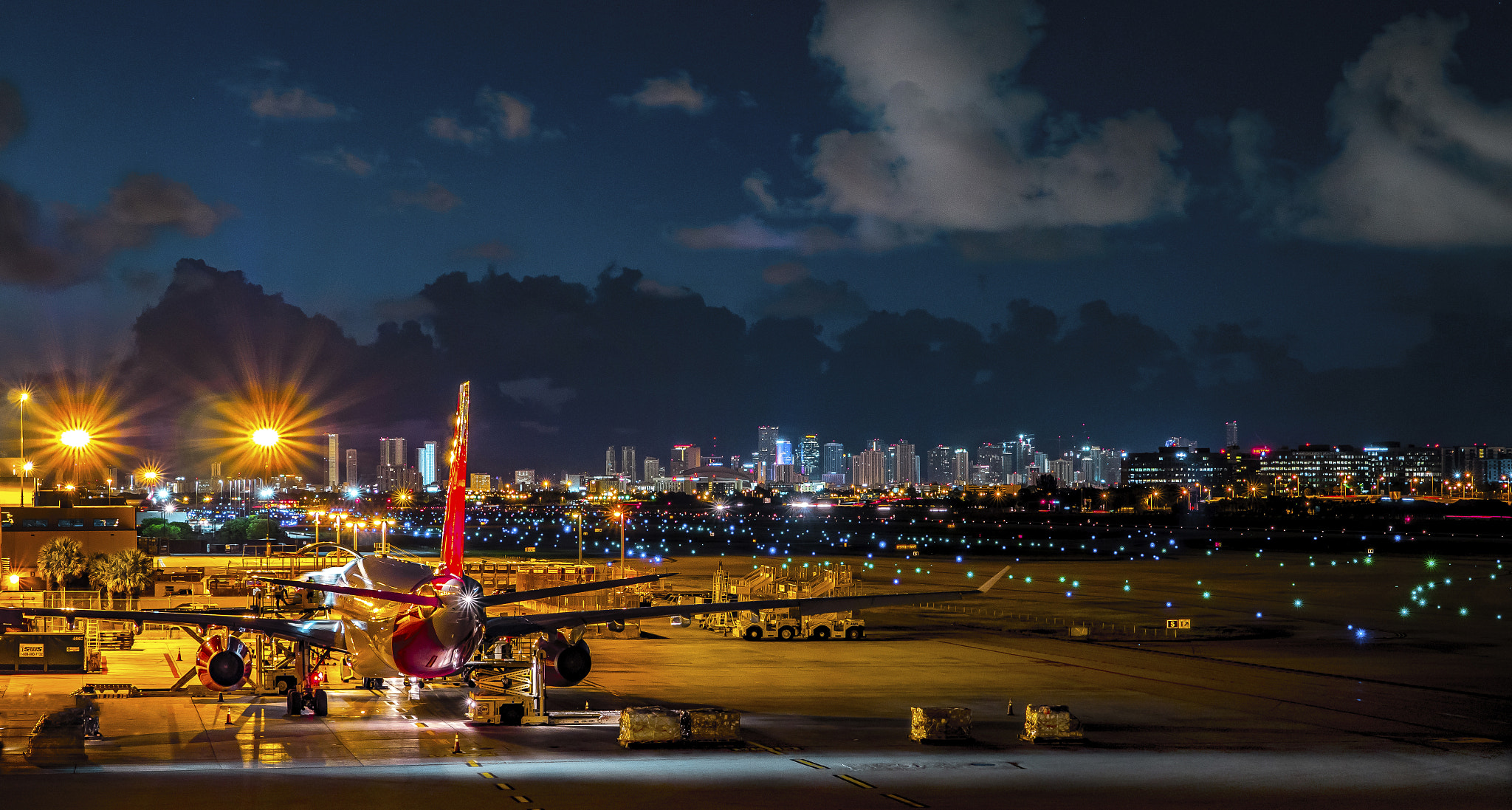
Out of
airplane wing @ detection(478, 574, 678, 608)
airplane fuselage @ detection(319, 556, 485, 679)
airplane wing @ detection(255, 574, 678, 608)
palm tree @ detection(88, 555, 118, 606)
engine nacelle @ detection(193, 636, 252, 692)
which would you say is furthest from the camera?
palm tree @ detection(88, 555, 118, 606)

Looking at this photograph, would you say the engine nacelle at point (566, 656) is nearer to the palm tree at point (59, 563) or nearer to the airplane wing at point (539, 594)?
the airplane wing at point (539, 594)

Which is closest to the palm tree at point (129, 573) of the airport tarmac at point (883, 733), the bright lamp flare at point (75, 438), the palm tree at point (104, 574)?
the palm tree at point (104, 574)

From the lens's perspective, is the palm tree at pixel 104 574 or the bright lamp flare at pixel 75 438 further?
the bright lamp flare at pixel 75 438

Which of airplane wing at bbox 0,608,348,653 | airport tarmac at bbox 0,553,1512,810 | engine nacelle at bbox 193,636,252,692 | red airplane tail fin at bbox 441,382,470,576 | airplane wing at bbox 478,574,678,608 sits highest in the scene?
red airplane tail fin at bbox 441,382,470,576

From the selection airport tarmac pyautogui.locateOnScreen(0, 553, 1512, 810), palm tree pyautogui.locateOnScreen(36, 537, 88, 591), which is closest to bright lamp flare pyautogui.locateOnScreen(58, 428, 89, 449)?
palm tree pyautogui.locateOnScreen(36, 537, 88, 591)

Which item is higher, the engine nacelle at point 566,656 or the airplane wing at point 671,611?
the airplane wing at point 671,611

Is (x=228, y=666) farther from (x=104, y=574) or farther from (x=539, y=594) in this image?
(x=104, y=574)

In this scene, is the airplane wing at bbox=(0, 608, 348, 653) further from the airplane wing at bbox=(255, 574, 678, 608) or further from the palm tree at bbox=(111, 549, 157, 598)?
the palm tree at bbox=(111, 549, 157, 598)
